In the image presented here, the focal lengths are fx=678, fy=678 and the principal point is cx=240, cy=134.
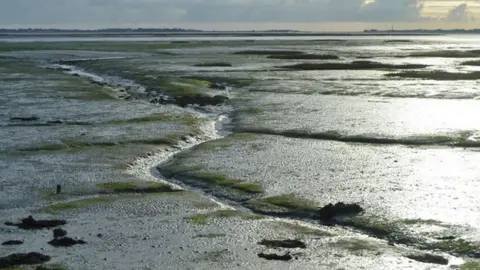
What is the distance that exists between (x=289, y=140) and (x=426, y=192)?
11565 millimetres

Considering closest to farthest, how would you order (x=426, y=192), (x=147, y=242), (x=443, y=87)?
1. (x=147, y=242)
2. (x=426, y=192)
3. (x=443, y=87)

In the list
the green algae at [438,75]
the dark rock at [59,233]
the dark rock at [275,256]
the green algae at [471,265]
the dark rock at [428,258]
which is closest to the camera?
the green algae at [471,265]

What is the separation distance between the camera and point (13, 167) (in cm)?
2652

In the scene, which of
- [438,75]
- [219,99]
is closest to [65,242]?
[219,99]

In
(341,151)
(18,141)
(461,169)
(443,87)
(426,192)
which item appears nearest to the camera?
(426,192)

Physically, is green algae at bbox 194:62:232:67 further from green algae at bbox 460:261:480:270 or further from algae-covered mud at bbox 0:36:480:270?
green algae at bbox 460:261:480:270

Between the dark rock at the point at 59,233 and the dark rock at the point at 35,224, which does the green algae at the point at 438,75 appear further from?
the dark rock at the point at 59,233

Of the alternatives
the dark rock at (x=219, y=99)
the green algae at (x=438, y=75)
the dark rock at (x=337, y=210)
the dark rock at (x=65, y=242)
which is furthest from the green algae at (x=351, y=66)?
the dark rock at (x=65, y=242)

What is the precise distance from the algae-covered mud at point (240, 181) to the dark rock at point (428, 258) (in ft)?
0.15

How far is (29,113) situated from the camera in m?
42.1

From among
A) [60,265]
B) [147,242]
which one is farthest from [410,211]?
[60,265]

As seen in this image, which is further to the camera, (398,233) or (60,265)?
(398,233)

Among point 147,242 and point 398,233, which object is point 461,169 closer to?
point 398,233

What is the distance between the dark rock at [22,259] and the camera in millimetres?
15258
